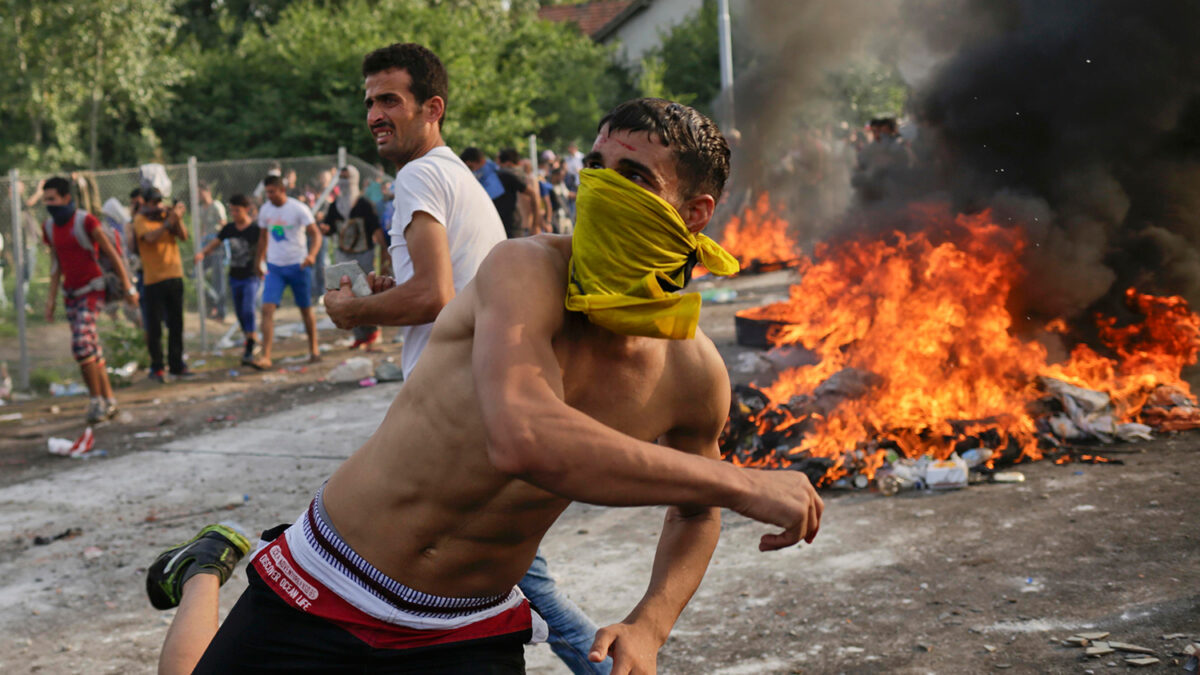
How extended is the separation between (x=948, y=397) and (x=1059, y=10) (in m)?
4.07

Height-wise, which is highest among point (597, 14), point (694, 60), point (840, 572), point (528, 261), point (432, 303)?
point (597, 14)

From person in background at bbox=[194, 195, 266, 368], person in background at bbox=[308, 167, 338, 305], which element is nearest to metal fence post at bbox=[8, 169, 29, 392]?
person in background at bbox=[194, 195, 266, 368]

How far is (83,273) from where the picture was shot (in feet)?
28.0

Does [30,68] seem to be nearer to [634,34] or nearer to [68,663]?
[634,34]

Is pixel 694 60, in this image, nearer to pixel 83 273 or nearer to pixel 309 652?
pixel 83 273

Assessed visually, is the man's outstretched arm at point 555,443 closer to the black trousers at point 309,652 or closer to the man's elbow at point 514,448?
the man's elbow at point 514,448

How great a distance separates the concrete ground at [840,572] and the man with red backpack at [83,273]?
1.74m

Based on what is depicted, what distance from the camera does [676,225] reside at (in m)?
1.90

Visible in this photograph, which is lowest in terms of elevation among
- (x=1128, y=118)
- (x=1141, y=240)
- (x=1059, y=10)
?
(x=1141, y=240)

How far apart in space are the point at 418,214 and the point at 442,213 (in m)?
0.08

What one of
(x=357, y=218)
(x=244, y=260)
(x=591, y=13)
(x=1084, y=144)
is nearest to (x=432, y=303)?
(x=1084, y=144)

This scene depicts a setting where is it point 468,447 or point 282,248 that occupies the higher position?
point 468,447

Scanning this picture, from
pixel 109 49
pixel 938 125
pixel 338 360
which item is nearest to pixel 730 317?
pixel 938 125

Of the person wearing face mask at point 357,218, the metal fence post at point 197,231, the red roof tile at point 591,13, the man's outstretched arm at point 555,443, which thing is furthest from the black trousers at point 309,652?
the red roof tile at point 591,13
